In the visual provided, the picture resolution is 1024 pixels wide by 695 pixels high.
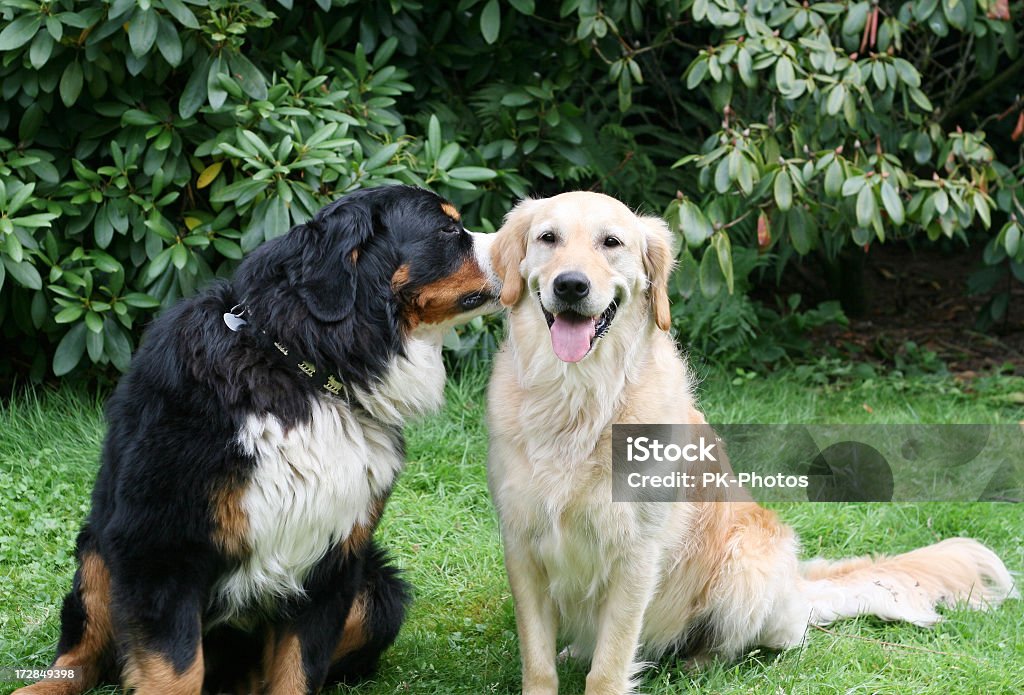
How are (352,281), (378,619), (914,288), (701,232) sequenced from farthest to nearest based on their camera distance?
(914,288), (701,232), (378,619), (352,281)

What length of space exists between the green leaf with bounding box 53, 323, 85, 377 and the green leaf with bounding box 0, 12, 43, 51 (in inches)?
46.7

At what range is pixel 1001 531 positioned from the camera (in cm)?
440

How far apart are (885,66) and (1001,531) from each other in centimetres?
205

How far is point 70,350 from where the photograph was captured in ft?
15.5

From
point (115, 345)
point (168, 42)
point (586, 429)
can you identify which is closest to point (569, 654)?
point (586, 429)

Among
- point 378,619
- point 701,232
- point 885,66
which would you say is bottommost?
point 378,619

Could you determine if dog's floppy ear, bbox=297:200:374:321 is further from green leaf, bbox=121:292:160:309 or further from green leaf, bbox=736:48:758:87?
green leaf, bbox=736:48:758:87

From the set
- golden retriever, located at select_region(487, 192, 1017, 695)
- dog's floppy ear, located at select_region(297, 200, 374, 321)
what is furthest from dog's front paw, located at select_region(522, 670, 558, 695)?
dog's floppy ear, located at select_region(297, 200, 374, 321)

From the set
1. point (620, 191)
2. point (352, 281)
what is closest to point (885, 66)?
point (620, 191)

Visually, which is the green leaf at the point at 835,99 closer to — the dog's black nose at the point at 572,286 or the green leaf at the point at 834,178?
the green leaf at the point at 834,178

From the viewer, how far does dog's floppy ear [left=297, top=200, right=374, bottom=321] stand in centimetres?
294

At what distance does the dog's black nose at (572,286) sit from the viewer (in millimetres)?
2920

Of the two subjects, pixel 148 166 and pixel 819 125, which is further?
pixel 819 125

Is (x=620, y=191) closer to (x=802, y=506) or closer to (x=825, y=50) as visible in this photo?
(x=825, y=50)
